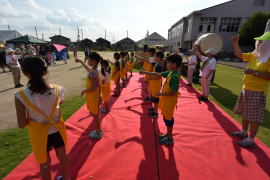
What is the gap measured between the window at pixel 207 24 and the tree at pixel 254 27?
20.7ft

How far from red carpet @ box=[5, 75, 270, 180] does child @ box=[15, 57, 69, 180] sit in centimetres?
85

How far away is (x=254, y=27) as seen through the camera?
1150 inches

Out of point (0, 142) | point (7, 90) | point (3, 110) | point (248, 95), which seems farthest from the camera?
point (7, 90)

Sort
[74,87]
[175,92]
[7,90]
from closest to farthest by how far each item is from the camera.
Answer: [175,92] → [7,90] → [74,87]

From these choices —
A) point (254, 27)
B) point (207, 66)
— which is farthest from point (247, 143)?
point (254, 27)

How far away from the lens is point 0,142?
336 cm

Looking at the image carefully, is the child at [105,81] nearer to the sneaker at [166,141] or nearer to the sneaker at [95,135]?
the sneaker at [95,135]

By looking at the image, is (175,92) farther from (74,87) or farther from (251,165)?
(74,87)

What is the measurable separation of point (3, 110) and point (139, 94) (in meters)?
4.87

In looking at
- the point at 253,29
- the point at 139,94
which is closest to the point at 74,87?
the point at 139,94

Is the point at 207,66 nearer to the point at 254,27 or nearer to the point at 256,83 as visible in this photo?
the point at 256,83

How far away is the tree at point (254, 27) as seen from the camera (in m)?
28.8

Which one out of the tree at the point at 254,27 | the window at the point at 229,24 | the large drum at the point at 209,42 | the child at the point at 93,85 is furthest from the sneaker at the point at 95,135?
the window at the point at 229,24

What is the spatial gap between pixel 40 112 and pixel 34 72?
0.45m
